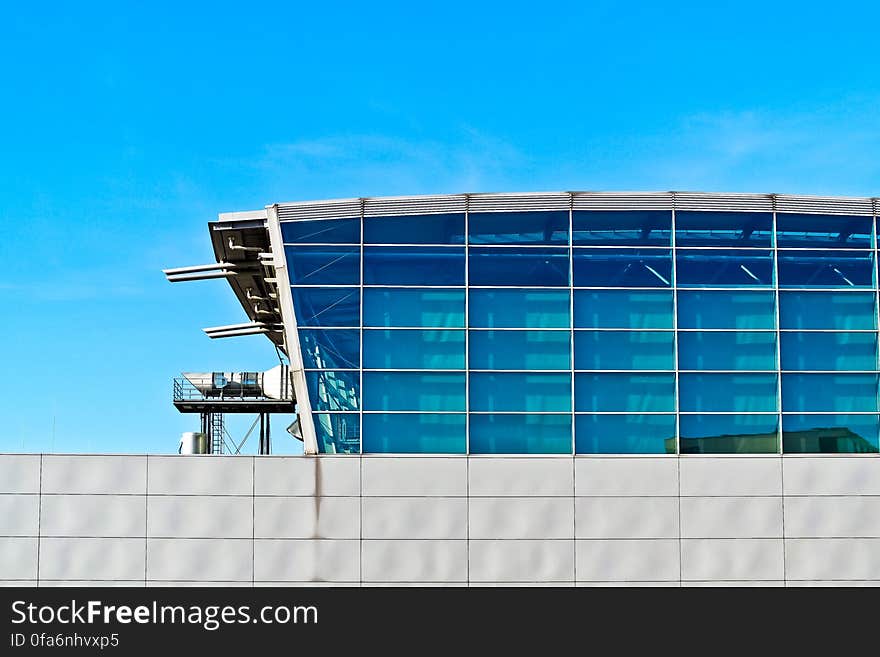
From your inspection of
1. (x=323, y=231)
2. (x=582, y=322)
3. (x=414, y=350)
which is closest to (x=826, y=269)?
(x=582, y=322)

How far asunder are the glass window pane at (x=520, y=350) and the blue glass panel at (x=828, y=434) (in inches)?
228

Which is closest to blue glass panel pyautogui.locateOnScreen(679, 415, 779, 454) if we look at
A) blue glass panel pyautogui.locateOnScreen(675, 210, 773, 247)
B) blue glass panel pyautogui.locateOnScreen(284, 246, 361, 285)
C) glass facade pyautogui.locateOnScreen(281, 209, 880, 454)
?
glass facade pyautogui.locateOnScreen(281, 209, 880, 454)

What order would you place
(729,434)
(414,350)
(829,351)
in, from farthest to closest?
(829,351) → (414,350) → (729,434)

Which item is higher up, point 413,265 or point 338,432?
point 413,265

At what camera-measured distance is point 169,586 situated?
28.5 m

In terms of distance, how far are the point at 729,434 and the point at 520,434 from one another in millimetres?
5204

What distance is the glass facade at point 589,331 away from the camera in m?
29.6

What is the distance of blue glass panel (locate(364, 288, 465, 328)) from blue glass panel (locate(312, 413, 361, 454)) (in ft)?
8.00

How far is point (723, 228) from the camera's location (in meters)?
30.7

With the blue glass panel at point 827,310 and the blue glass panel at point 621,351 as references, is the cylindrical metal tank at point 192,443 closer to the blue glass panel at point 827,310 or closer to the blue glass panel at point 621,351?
the blue glass panel at point 621,351

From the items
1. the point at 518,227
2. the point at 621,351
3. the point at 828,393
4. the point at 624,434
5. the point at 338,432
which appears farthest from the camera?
the point at 518,227

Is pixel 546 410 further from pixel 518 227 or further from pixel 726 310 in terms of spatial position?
pixel 726 310

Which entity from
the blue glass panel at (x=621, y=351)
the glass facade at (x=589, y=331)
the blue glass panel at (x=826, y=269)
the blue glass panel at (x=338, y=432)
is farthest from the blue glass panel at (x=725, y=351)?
the blue glass panel at (x=338, y=432)

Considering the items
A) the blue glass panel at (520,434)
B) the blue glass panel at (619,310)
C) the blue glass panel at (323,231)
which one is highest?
the blue glass panel at (323,231)
